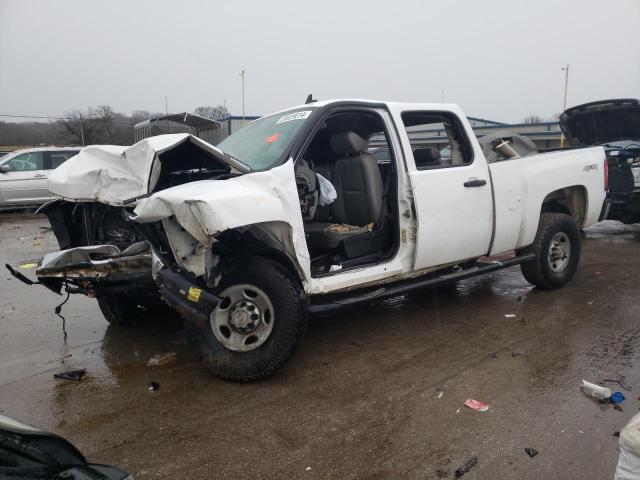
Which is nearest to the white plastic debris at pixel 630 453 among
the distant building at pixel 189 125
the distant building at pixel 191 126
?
the distant building at pixel 191 126

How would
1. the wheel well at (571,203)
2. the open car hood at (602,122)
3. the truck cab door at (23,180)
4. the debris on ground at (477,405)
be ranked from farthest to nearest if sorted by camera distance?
the truck cab door at (23,180) → the open car hood at (602,122) → the wheel well at (571,203) → the debris on ground at (477,405)

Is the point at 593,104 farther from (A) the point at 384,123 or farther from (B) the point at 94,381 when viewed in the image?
(B) the point at 94,381

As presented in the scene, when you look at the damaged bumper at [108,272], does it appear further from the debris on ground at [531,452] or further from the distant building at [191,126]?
the distant building at [191,126]

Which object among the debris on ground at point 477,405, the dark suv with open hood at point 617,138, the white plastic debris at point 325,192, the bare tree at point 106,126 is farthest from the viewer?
the bare tree at point 106,126

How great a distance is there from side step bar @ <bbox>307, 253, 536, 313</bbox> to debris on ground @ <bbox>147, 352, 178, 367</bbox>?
1.22 metres

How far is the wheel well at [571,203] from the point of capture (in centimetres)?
564

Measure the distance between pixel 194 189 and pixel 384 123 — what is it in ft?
6.16

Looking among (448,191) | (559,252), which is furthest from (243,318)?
(559,252)

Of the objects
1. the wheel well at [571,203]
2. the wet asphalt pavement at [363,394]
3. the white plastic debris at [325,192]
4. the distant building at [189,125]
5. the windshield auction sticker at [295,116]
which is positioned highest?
the distant building at [189,125]

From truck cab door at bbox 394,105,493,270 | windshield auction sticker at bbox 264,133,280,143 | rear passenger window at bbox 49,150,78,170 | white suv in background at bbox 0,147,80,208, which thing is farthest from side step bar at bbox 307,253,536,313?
rear passenger window at bbox 49,150,78,170

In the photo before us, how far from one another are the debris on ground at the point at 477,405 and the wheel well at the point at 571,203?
3139 mm

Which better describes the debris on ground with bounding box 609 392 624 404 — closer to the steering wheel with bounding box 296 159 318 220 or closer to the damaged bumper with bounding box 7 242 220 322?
the steering wheel with bounding box 296 159 318 220

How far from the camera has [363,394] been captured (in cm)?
332

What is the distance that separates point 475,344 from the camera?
4.16 metres
